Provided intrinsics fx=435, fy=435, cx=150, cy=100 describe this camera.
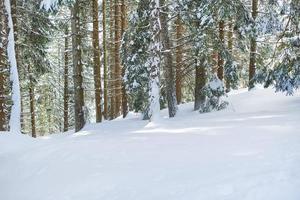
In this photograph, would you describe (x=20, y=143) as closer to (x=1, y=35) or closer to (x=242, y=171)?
(x=1, y=35)

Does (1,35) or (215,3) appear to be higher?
(215,3)

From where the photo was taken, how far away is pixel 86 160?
7.76 meters

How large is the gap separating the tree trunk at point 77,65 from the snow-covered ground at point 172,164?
5.68 meters

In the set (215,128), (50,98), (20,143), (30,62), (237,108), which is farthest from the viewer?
(50,98)

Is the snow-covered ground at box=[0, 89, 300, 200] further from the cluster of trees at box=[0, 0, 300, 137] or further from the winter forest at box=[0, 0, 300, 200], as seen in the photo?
the cluster of trees at box=[0, 0, 300, 137]

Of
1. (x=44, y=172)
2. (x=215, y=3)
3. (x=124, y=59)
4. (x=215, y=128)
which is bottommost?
(x=44, y=172)

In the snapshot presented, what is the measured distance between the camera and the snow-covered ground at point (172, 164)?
532cm

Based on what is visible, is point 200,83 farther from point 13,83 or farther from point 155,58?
point 13,83

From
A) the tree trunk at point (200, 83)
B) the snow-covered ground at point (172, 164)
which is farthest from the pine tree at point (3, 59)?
the tree trunk at point (200, 83)

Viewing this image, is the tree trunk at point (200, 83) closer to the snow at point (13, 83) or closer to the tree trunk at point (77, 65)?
the tree trunk at point (77, 65)

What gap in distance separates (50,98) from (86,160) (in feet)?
111

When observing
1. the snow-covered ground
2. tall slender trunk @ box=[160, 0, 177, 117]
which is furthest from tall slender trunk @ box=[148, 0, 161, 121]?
the snow-covered ground

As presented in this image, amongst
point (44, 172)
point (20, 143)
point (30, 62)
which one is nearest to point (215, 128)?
point (44, 172)

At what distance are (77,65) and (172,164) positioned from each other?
9600 millimetres
